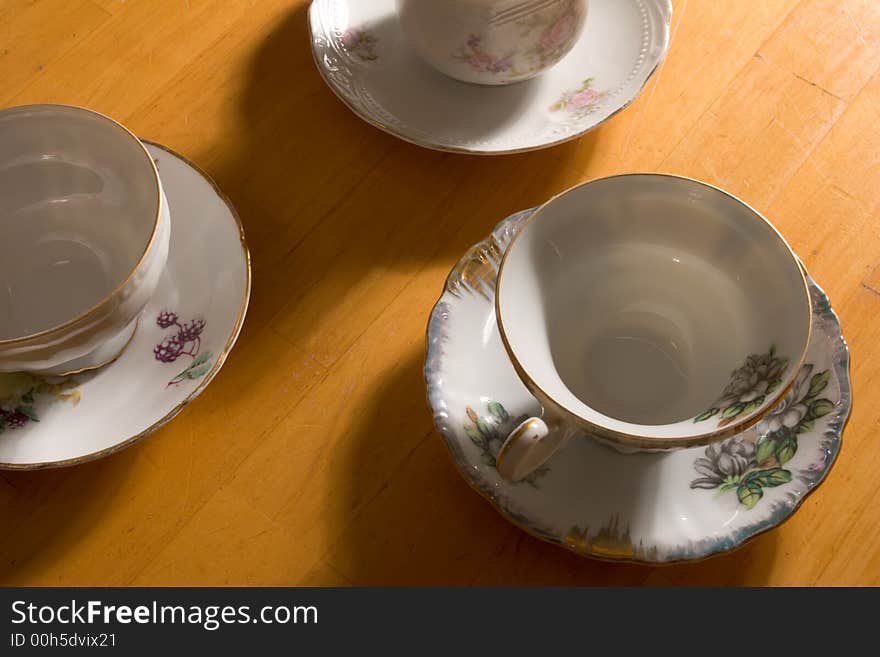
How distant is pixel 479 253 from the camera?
0.62 metres

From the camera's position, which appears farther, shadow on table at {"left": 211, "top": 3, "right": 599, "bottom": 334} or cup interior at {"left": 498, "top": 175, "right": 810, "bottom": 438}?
shadow on table at {"left": 211, "top": 3, "right": 599, "bottom": 334}

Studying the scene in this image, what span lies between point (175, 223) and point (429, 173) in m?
0.19

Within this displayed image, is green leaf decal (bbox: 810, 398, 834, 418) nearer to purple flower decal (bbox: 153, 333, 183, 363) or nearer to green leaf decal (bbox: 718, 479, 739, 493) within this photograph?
green leaf decal (bbox: 718, 479, 739, 493)

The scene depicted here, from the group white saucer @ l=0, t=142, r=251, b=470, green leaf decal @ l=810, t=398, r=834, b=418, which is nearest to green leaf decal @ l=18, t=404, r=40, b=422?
white saucer @ l=0, t=142, r=251, b=470

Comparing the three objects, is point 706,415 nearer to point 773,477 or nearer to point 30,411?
point 773,477

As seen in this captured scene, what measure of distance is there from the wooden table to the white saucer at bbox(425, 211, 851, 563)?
4 centimetres

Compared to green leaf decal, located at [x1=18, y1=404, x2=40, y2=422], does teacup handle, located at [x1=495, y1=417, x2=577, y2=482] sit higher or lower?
higher

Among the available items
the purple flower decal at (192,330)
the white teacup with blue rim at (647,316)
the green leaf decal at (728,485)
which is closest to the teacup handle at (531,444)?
the white teacup with blue rim at (647,316)

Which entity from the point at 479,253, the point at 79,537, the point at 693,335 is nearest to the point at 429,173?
the point at 479,253

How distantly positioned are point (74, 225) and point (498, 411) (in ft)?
1.04

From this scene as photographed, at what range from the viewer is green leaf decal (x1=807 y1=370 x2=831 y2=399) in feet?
1.86

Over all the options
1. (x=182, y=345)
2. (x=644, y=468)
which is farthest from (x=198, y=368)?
(x=644, y=468)

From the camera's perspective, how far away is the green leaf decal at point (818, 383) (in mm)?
565

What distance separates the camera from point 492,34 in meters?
0.65
